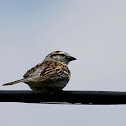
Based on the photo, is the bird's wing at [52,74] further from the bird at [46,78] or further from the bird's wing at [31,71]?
the bird's wing at [31,71]

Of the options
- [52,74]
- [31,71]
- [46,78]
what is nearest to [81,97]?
[46,78]

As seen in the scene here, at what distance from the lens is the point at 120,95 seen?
4.29m

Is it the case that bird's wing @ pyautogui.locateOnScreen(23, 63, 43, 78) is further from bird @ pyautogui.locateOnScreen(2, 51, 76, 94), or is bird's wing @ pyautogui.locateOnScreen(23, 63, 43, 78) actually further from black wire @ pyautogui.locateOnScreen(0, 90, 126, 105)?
black wire @ pyautogui.locateOnScreen(0, 90, 126, 105)

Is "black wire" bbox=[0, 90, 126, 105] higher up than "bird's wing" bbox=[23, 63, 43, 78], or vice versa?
"bird's wing" bbox=[23, 63, 43, 78]

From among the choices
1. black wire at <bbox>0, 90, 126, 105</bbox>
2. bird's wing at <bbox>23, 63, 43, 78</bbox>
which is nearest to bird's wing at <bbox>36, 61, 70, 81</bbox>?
bird's wing at <bbox>23, 63, 43, 78</bbox>

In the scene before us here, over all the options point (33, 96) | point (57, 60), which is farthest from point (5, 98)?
point (57, 60)

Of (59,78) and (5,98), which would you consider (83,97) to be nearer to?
(5,98)

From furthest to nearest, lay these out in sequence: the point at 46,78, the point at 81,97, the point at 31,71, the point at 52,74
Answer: the point at 31,71 < the point at 52,74 < the point at 46,78 < the point at 81,97

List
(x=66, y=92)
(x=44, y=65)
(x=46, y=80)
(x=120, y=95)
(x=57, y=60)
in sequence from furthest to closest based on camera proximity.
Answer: (x=57, y=60) → (x=44, y=65) → (x=46, y=80) → (x=66, y=92) → (x=120, y=95)

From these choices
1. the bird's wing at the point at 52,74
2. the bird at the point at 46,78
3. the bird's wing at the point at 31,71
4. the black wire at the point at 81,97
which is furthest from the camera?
the bird's wing at the point at 31,71

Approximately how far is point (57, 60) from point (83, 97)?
368 centimetres

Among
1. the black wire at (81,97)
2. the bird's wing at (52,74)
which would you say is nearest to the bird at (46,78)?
the bird's wing at (52,74)

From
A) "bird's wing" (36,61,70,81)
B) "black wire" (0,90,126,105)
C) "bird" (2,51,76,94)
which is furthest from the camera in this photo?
"bird's wing" (36,61,70,81)

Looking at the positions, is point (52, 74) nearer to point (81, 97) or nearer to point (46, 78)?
point (46, 78)
